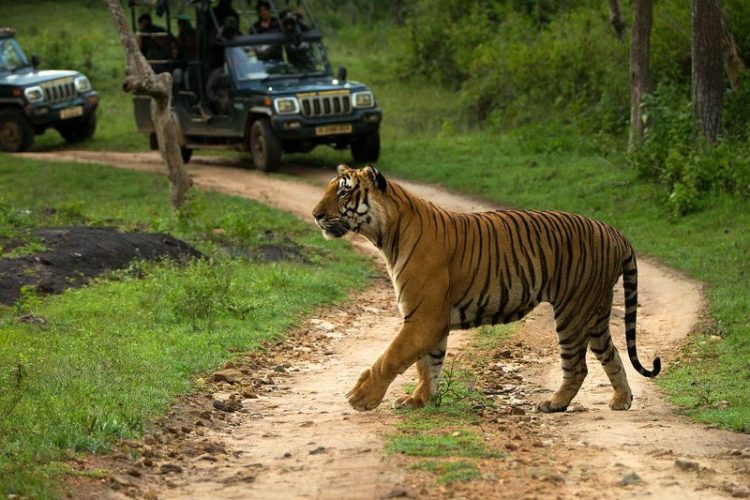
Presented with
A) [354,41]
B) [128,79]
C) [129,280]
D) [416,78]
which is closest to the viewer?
[129,280]

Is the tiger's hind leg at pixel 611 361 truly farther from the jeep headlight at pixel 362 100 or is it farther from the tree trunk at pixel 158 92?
the jeep headlight at pixel 362 100

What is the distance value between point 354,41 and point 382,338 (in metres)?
27.2

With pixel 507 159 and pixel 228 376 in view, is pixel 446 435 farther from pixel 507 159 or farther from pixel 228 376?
pixel 507 159

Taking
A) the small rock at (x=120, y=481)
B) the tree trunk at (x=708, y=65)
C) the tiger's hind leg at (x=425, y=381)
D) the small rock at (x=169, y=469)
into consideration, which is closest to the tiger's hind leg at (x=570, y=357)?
the tiger's hind leg at (x=425, y=381)

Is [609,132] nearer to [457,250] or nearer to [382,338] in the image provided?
[382,338]

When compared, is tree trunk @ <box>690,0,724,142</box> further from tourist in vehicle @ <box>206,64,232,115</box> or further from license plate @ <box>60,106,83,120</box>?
license plate @ <box>60,106,83,120</box>

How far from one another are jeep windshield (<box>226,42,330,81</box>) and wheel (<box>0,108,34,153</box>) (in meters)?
5.16

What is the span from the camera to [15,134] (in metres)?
25.3

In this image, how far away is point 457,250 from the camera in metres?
8.24

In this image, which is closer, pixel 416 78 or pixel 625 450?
pixel 625 450

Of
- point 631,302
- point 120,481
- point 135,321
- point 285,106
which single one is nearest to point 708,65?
point 285,106

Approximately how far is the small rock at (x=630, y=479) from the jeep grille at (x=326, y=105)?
630 inches

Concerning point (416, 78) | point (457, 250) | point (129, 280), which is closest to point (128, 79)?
point (129, 280)

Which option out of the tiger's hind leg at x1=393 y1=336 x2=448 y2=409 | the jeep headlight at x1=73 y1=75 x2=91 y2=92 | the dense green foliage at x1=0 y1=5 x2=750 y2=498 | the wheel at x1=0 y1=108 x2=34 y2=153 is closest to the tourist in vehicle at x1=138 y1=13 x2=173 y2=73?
the dense green foliage at x1=0 y1=5 x2=750 y2=498
